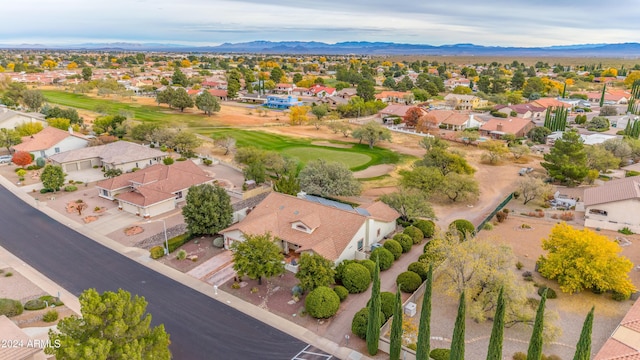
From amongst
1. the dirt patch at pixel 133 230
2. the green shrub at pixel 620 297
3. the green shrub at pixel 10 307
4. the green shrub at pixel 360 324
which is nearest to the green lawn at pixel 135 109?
the dirt patch at pixel 133 230

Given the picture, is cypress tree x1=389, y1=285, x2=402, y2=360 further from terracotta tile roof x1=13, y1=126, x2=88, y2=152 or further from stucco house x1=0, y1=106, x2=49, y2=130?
stucco house x1=0, y1=106, x2=49, y2=130

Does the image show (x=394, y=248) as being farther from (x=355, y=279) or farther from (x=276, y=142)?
(x=276, y=142)

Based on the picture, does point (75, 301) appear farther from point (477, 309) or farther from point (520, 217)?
point (520, 217)

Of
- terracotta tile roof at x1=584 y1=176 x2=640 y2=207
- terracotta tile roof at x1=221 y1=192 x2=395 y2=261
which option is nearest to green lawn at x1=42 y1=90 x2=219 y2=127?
terracotta tile roof at x1=221 y1=192 x2=395 y2=261

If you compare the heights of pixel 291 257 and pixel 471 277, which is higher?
pixel 471 277

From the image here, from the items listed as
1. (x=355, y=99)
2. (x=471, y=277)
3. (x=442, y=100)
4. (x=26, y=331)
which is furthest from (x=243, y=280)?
(x=442, y=100)

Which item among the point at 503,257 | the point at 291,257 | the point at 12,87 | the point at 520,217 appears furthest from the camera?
the point at 12,87
